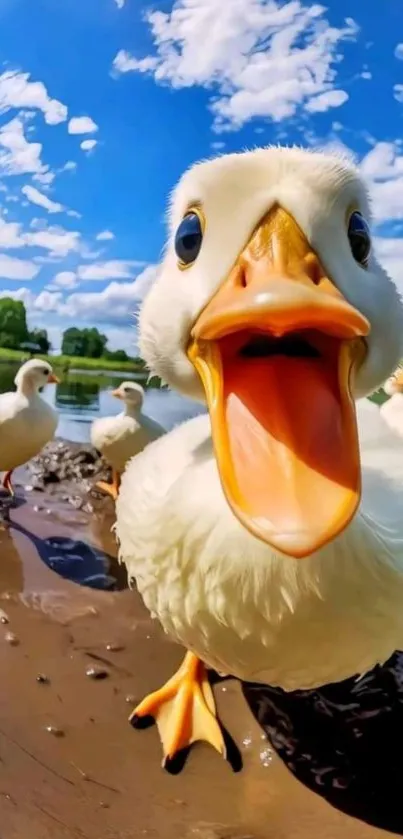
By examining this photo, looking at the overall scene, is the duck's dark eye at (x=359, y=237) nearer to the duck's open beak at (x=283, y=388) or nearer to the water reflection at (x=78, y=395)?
the duck's open beak at (x=283, y=388)

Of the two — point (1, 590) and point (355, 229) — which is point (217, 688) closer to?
point (1, 590)

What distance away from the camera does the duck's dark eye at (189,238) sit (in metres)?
0.75

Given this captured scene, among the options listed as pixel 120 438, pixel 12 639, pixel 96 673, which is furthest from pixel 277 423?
pixel 120 438

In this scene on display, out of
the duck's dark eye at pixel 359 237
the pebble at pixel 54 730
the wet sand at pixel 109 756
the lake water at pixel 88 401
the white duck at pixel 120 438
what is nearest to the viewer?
the duck's dark eye at pixel 359 237

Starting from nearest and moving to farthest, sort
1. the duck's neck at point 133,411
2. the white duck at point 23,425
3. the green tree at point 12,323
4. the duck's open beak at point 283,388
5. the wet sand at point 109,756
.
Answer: the duck's open beak at point 283,388
the wet sand at point 109,756
the white duck at point 23,425
the duck's neck at point 133,411
the green tree at point 12,323

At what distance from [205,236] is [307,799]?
835 mm

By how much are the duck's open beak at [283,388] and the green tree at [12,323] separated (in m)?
5.55

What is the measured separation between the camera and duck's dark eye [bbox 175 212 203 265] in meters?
0.75

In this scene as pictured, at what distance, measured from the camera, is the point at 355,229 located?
72 cm

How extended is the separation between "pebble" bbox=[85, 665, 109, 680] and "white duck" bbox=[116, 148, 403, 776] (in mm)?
365

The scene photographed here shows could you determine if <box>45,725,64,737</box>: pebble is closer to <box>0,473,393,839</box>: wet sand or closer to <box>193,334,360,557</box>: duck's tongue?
<box>0,473,393,839</box>: wet sand

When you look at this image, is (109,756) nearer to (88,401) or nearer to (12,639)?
(12,639)

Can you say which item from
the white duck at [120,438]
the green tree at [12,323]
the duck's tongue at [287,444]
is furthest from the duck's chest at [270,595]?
the green tree at [12,323]

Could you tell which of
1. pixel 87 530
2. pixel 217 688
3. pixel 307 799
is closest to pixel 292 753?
pixel 307 799
